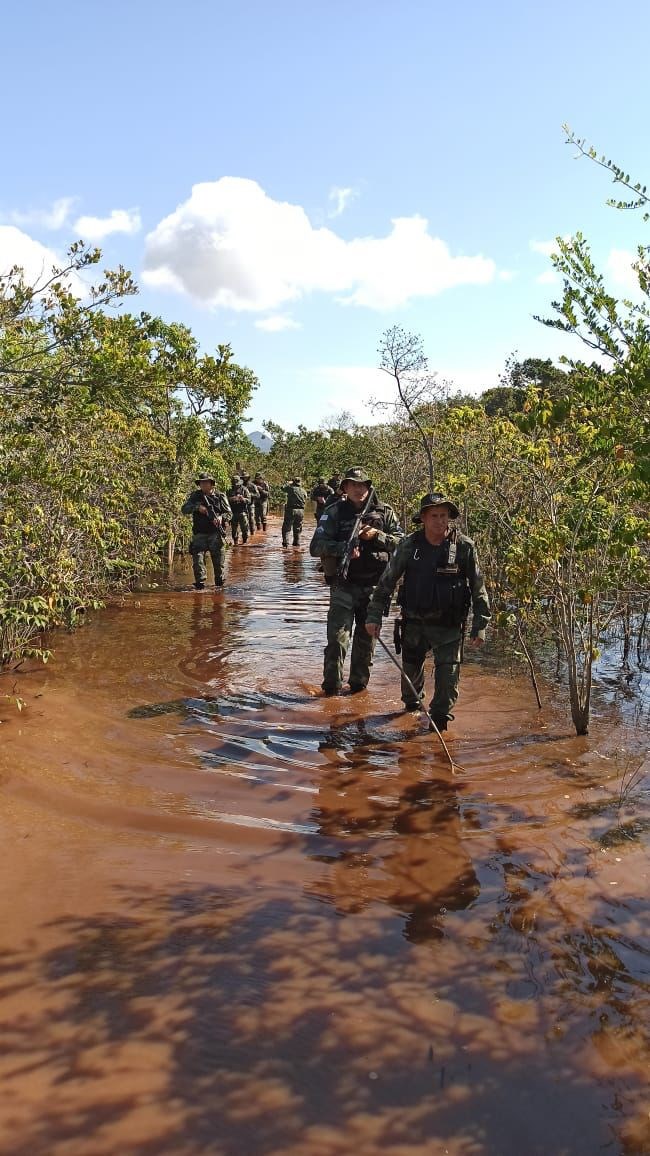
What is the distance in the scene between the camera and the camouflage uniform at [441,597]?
17.5ft

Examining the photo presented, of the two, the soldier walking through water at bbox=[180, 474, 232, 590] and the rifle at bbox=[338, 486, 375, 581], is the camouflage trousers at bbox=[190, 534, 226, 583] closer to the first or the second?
the soldier walking through water at bbox=[180, 474, 232, 590]

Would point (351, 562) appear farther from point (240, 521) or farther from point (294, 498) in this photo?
point (240, 521)

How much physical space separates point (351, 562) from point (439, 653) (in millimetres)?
1201

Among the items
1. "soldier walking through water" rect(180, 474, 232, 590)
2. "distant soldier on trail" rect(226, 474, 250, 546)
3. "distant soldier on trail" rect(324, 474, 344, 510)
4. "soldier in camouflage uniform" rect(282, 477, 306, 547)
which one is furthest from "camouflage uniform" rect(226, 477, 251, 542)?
"soldier walking through water" rect(180, 474, 232, 590)

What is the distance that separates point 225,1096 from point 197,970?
1.98ft

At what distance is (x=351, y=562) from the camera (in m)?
6.29

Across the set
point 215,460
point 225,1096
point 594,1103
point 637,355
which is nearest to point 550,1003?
point 594,1103

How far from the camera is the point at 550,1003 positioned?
2.69 m

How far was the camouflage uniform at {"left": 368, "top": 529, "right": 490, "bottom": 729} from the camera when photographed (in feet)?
17.5

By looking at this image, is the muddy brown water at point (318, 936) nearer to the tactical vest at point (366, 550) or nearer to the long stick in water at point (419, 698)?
the long stick in water at point (419, 698)

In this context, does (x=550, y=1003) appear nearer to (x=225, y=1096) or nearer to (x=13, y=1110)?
(x=225, y=1096)

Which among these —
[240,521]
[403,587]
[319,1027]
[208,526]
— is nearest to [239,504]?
[240,521]

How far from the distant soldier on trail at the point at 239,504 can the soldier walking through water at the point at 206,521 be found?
7956mm

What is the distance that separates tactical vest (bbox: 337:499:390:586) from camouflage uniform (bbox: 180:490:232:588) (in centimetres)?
529
